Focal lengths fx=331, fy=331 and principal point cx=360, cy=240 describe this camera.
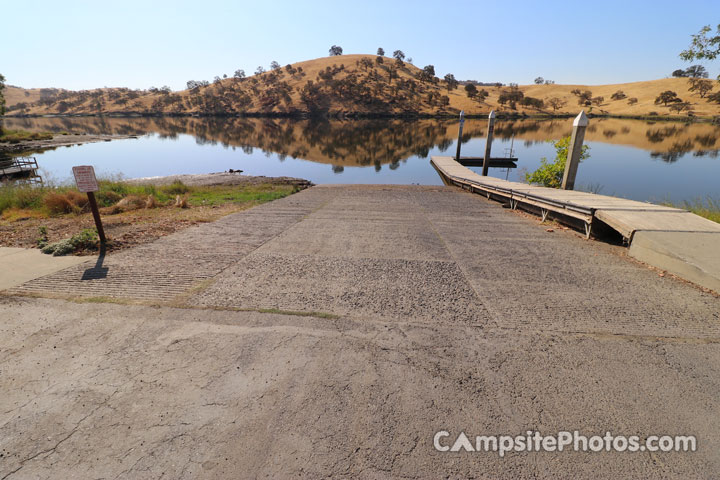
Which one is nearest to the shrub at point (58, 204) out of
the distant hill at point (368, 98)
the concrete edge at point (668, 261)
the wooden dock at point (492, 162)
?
the concrete edge at point (668, 261)

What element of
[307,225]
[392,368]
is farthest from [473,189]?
[392,368]

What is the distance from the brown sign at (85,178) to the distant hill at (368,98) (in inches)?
4096

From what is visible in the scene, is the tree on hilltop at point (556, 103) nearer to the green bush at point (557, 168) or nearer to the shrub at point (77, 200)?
the green bush at point (557, 168)

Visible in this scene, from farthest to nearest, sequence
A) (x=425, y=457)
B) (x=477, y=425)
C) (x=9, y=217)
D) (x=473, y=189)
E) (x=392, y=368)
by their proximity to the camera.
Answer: (x=473, y=189) < (x=9, y=217) < (x=392, y=368) < (x=477, y=425) < (x=425, y=457)

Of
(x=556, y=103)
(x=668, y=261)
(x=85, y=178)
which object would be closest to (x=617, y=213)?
(x=668, y=261)

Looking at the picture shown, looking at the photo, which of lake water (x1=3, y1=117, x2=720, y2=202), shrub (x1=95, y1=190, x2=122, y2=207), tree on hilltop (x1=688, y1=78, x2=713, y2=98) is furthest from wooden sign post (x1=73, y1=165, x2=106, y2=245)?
tree on hilltop (x1=688, y1=78, x2=713, y2=98)

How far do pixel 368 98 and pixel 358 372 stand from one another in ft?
382

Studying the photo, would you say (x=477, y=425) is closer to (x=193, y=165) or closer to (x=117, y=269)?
(x=117, y=269)

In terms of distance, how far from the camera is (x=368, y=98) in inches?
4306

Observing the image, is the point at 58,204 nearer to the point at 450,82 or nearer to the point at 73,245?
the point at 73,245

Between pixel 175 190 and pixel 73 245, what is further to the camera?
pixel 175 190

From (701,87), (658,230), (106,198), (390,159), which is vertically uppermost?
(701,87)

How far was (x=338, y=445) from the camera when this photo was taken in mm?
2541

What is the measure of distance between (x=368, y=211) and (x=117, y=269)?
23.6ft
